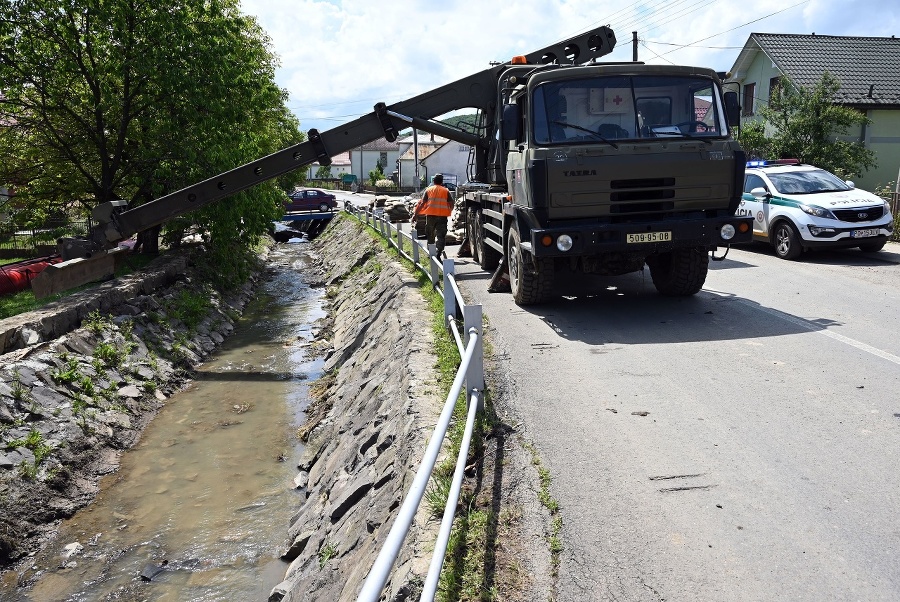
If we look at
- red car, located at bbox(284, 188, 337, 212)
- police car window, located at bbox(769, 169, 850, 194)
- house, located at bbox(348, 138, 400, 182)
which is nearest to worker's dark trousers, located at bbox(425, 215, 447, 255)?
police car window, located at bbox(769, 169, 850, 194)

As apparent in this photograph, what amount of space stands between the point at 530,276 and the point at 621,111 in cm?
236

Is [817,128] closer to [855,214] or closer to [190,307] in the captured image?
[855,214]

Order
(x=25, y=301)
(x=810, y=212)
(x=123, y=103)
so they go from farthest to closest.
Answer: (x=123, y=103), (x=25, y=301), (x=810, y=212)

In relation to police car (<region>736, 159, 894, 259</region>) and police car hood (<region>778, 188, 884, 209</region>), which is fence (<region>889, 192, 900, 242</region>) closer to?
police car (<region>736, 159, 894, 259</region>)

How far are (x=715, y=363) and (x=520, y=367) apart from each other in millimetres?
1861

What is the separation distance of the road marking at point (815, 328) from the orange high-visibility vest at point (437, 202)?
6253mm

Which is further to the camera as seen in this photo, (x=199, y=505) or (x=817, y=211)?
(x=817, y=211)

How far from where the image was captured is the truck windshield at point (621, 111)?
366 inches

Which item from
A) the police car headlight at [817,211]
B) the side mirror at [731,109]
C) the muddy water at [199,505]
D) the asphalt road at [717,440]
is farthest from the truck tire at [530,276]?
the police car headlight at [817,211]

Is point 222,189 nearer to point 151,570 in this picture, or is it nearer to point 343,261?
point 151,570

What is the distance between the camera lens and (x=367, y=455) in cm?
736

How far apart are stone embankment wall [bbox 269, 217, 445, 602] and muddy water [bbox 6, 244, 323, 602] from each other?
0.40 m

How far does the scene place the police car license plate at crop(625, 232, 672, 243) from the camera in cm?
912

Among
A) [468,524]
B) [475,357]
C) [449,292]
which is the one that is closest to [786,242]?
[449,292]
